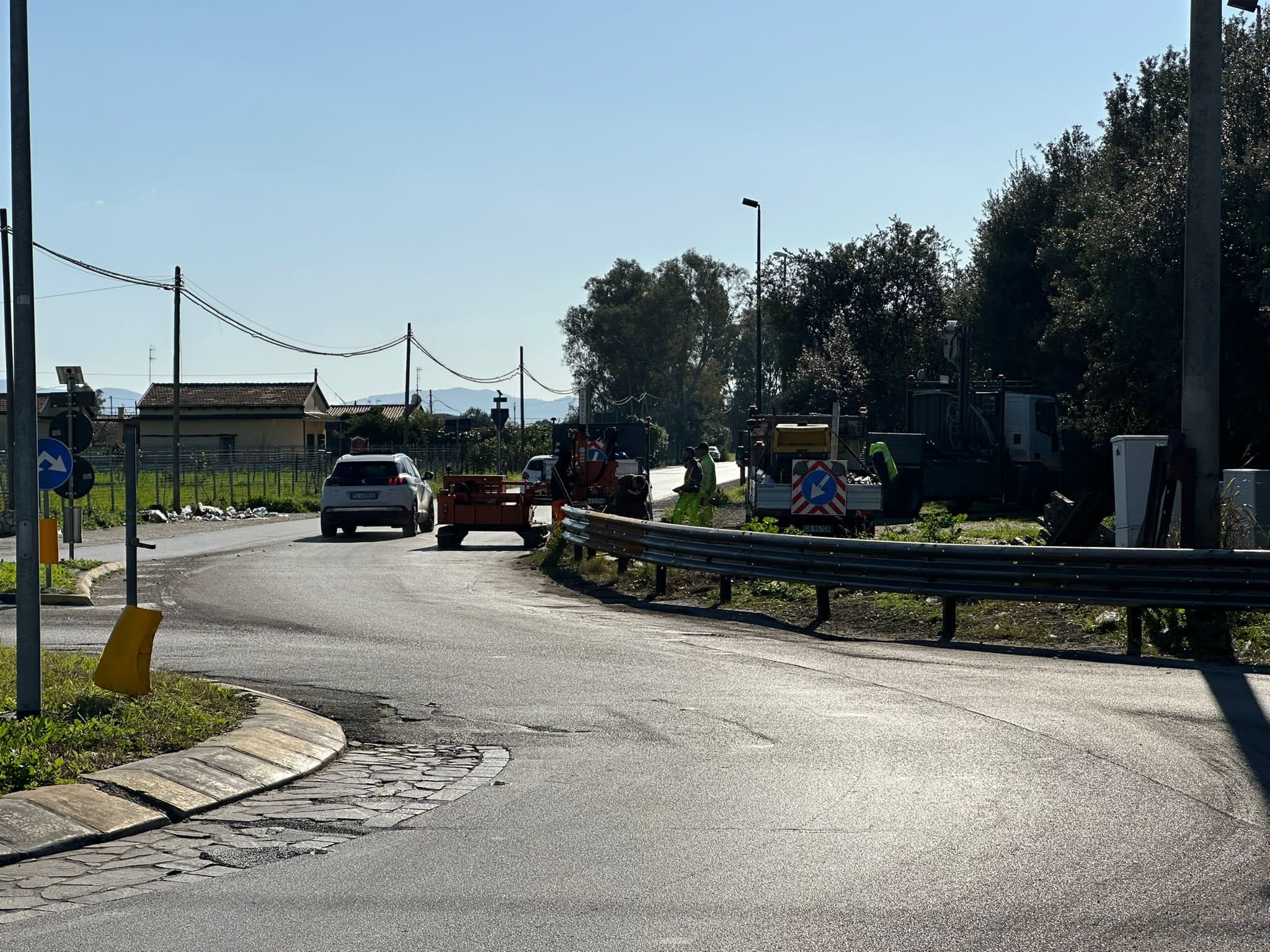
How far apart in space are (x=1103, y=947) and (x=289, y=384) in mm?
93402

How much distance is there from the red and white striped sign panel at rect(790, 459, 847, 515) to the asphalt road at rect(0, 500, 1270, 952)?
19.7ft

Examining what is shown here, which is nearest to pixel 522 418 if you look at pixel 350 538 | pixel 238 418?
→ pixel 238 418

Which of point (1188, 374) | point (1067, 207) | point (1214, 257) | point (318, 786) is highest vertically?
point (1067, 207)

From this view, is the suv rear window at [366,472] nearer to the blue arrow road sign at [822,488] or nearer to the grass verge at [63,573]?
the grass verge at [63,573]

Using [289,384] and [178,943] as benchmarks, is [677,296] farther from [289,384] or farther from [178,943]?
[178,943]

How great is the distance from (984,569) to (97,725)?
826 centimetres

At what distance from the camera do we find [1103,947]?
15.8ft

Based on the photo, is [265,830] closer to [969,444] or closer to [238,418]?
[969,444]

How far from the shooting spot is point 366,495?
32031mm

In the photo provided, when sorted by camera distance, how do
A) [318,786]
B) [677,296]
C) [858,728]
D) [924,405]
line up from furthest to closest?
[677,296]
[924,405]
[858,728]
[318,786]

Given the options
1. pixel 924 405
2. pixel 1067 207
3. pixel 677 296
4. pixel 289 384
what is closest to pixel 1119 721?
pixel 924 405

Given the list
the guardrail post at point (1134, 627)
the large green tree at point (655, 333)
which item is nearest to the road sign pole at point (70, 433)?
the guardrail post at point (1134, 627)

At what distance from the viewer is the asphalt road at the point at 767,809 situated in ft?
16.8

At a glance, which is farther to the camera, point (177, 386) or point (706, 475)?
point (177, 386)
